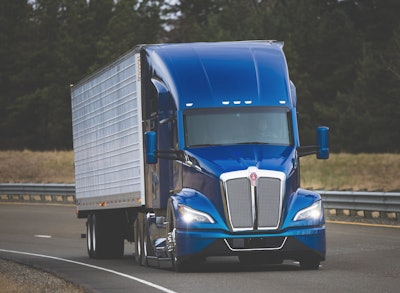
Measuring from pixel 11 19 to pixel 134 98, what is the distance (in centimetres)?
7576

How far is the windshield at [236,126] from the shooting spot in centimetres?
1772

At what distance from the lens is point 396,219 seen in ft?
93.0

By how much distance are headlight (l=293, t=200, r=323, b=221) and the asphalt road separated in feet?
2.46

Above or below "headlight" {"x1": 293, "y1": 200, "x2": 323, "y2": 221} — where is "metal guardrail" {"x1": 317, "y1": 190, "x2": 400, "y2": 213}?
above

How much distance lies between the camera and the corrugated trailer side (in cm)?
1970

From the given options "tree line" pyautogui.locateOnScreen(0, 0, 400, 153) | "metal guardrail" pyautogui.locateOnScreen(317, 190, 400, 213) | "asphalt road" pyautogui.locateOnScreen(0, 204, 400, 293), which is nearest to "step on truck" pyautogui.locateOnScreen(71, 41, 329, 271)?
"asphalt road" pyautogui.locateOnScreen(0, 204, 400, 293)

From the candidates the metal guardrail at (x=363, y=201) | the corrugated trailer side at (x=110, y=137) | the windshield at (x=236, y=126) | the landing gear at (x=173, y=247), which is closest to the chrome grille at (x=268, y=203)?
the windshield at (x=236, y=126)

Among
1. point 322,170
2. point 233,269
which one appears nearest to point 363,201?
point 233,269

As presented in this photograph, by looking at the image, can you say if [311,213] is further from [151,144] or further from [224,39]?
[224,39]

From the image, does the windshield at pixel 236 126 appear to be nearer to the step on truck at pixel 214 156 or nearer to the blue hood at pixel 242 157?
the step on truck at pixel 214 156

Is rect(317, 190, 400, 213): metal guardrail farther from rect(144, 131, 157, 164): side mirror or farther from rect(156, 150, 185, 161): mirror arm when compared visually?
rect(144, 131, 157, 164): side mirror

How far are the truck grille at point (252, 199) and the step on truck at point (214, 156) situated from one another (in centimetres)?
1

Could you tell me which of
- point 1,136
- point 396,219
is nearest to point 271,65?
point 396,219

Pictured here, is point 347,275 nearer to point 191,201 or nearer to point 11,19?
point 191,201
